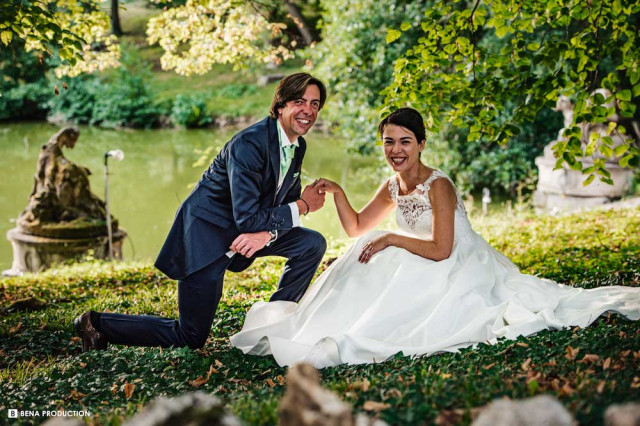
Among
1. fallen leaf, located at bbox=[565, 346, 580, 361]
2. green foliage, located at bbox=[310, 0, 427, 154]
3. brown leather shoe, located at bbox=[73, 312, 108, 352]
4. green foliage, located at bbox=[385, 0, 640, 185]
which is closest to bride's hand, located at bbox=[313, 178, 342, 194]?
green foliage, located at bbox=[385, 0, 640, 185]

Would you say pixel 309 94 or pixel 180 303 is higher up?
pixel 309 94

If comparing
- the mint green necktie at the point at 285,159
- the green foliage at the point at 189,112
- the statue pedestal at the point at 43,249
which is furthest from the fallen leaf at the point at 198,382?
the green foliage at the point at 189,112

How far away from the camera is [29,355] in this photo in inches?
178

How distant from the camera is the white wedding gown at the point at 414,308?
3.77m

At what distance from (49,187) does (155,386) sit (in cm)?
710

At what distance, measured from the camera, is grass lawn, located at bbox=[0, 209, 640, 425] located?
2.52m

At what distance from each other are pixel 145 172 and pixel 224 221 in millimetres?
13288

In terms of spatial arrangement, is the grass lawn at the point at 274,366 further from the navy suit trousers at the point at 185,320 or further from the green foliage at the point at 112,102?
the green foliage at the point at 112,102

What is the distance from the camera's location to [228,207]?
13.3 feet

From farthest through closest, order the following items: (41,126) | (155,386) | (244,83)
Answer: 1. (244,83)
2. (41,126)
3. (155,386)

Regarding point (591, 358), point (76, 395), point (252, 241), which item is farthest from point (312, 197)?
point (591, 358)

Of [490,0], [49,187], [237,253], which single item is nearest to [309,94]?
[237,253]

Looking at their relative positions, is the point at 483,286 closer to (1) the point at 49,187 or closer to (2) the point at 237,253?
(2) the point at 237,253

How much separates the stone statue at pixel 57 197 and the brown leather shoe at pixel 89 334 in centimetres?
584
